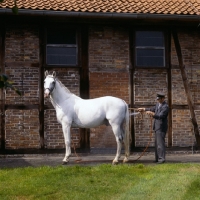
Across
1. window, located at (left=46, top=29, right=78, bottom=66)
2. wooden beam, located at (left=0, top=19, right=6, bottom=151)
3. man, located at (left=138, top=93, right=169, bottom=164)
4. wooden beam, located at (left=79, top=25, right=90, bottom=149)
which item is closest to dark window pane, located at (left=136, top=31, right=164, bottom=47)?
wooden beam, located at (left=79, top=25, right=90, bottom=149)

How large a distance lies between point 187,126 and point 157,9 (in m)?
3.51

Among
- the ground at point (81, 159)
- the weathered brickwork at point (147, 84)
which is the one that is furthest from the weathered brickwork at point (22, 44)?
the weathered brickwork at point (147, 84)

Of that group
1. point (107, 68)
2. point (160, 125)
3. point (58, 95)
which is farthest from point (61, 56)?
point (160, 125)

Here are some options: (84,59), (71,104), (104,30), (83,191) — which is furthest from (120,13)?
(83,191)

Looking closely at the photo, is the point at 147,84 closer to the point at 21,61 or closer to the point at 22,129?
the point at 21,61

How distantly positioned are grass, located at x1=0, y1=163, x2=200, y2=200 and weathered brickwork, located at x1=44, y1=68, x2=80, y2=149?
3.39 m

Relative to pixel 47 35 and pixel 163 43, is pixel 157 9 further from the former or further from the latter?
pixel 47 35

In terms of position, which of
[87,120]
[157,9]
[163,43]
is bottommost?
[87,120]

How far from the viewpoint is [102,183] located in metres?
7.70

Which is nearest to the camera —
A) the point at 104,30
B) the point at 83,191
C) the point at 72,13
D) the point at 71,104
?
the point at 83,191

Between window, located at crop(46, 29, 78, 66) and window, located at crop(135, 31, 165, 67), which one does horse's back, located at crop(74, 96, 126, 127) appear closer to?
window, located at crop(46, 29, 78, 66)

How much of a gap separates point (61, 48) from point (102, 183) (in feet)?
19.4

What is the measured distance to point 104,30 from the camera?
1275 cm

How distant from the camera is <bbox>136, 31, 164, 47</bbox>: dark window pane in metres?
13.1
